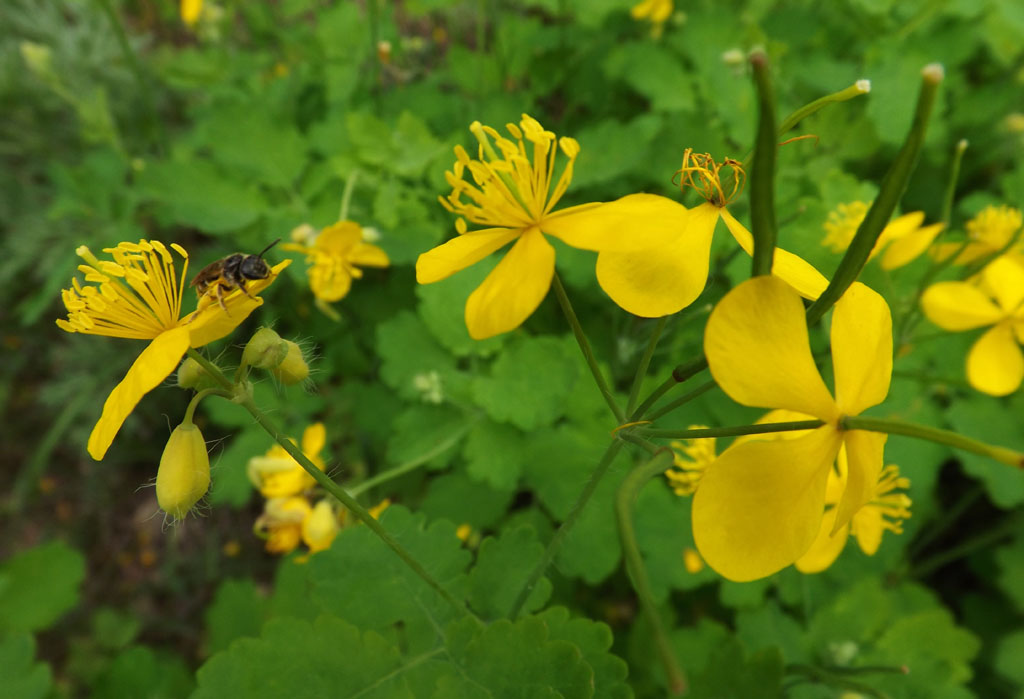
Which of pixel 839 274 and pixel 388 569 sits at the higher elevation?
pixel 839 274

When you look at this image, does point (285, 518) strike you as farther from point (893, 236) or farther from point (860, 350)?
point (893, 236)

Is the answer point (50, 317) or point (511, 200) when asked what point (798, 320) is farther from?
point (50, 317)

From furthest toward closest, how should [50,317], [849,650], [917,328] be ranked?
[50,317], [917,328], [849,650]

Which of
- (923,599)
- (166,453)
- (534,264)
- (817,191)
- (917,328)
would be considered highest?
(534,264)

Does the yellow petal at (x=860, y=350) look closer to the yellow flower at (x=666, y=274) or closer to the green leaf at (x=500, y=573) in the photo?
the yellow flower at (x=666, y=274)

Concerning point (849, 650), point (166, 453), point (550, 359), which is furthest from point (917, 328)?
point (166, 453)

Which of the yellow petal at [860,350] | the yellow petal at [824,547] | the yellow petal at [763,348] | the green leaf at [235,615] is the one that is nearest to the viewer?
the yellow petal at [763,348]

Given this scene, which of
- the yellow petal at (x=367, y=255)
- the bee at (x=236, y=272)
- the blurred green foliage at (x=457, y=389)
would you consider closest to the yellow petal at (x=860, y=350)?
the blurred green foliage at (x=457, y=389)

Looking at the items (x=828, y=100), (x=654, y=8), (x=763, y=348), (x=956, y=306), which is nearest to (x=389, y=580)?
(x=763, y=348)
